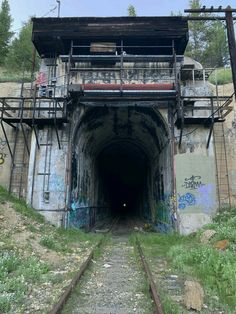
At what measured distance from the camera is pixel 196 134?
583 inches

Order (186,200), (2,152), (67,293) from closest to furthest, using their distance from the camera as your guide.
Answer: (67,293)
(186,200)
(2,152)

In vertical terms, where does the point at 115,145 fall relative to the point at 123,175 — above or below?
above

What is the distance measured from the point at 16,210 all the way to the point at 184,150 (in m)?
7.92

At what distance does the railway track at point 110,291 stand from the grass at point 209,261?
0.78 m

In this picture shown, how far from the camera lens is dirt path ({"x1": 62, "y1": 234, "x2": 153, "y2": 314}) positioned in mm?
5043

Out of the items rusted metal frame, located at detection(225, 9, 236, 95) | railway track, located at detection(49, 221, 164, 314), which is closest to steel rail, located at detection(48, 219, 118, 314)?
railway track, located at detection(49, 221, 164, 314)

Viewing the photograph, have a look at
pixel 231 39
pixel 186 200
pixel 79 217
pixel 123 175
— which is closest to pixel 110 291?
pixel 231 39

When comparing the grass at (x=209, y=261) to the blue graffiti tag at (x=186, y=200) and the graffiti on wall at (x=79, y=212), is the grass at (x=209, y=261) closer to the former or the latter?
the blue graffiti tag at (x=186, y=200)

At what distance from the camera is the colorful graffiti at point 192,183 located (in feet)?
46.0

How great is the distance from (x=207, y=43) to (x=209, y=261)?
39492 millimetres

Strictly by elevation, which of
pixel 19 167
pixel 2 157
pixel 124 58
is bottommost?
pixel 19 167

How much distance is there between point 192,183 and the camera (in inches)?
554

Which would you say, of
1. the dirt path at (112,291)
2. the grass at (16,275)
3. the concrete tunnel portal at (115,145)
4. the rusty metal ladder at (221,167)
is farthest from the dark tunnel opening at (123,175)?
the grass at (16,275)

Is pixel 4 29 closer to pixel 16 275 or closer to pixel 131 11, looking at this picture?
pixel 131 11
